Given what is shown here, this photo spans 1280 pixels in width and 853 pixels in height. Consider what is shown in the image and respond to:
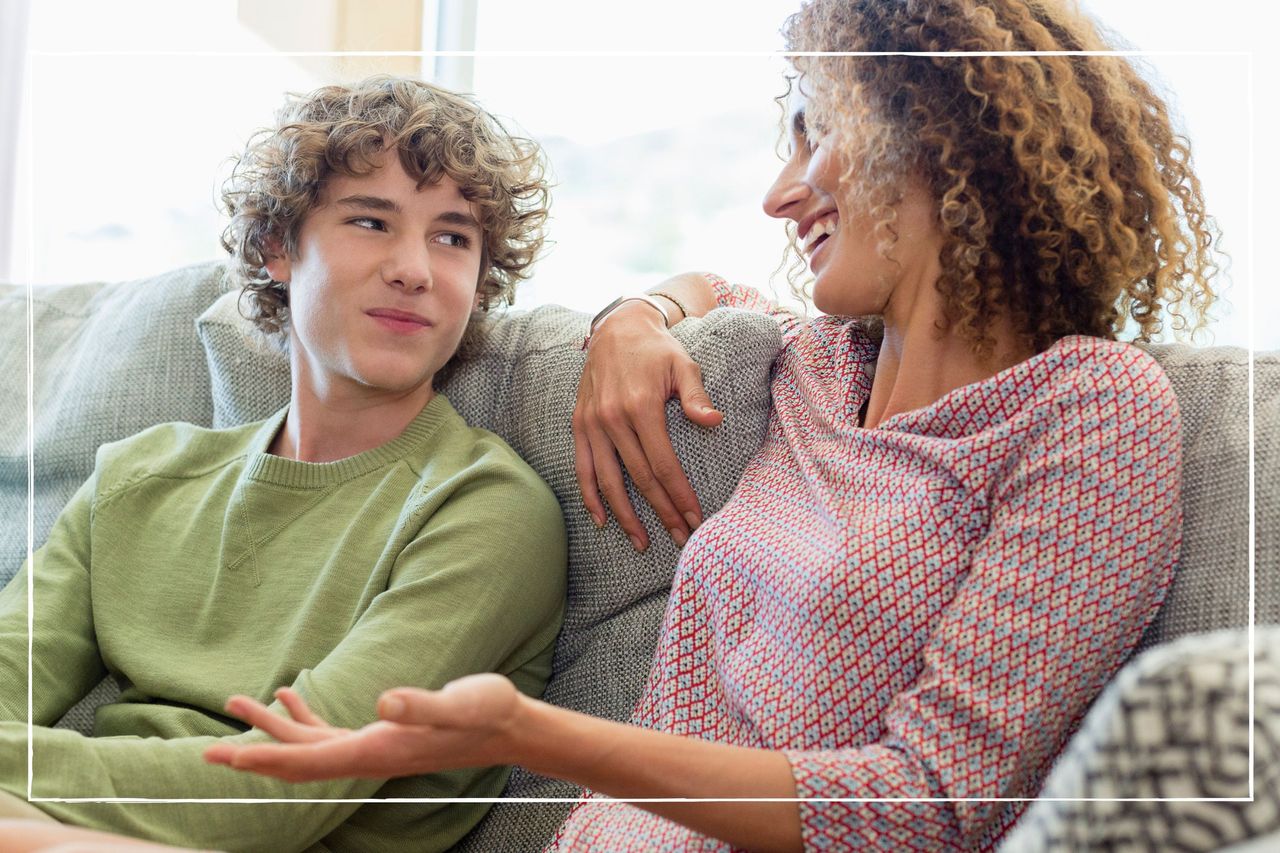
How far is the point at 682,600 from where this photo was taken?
1.02m

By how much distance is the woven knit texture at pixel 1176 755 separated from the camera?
0.64m

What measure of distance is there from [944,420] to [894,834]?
32cm

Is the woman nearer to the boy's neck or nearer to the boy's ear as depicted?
the boy's neck

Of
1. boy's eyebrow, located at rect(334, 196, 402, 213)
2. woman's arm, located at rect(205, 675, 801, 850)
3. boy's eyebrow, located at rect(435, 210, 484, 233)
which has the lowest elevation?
woman's arm, located at rect(205, 675, 801, 850)

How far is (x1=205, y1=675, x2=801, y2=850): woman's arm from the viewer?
2.43 feet

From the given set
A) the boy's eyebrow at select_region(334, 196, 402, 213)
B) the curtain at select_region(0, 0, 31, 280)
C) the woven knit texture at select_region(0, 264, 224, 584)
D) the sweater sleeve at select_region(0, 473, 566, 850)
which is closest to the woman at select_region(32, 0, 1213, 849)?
the sweater sleeve at select_region(0, 473, 566, 850)

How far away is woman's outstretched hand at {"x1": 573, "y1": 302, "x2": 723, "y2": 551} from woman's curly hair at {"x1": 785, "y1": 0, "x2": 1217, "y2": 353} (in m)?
0.23

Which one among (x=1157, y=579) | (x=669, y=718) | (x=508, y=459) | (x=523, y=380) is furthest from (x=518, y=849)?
(x=1157, y=579)

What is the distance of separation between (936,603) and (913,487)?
0.10 meters

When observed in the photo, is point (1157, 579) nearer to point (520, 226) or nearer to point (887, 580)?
point (887, 580)

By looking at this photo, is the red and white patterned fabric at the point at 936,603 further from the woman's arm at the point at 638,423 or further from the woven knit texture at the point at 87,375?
the woven knit texture at the point at 87,375

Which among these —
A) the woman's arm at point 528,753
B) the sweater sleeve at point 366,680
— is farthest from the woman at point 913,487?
the sweater sleeve at point 366,680

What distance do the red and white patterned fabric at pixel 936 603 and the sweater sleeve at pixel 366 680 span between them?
14 cm

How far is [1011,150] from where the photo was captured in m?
0.95
